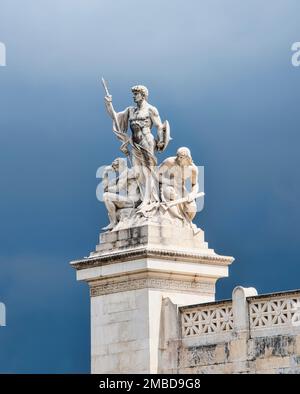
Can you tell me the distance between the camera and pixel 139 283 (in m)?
36.0

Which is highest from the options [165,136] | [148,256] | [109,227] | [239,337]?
[165,136]

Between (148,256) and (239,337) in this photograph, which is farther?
(148,256)

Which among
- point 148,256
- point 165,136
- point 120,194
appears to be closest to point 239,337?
point 148,256

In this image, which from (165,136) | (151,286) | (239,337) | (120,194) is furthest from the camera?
(165,136)

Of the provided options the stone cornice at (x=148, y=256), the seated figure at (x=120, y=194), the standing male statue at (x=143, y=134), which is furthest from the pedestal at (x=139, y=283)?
the standing male statue at (x=143, y=134)

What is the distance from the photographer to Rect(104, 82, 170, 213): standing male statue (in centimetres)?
3691

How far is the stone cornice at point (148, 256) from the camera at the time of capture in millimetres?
35688

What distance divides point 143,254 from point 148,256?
108 millimetres

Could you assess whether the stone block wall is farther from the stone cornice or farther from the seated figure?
the seated figure

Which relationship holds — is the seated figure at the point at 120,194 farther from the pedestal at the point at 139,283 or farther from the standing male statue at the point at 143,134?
the pedestal at the point at 139,283

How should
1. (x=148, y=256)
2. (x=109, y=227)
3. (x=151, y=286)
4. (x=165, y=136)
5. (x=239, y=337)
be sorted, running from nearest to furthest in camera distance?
(x=239, y=337)
(x=148, y=256)
(x=151, y=286)
(x=109, y=227)
(x=165, y=136)

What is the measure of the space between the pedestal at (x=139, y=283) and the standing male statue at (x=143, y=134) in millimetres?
1077

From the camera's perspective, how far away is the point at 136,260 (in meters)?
35.8

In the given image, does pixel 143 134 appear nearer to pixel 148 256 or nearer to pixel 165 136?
pixel 165 136
